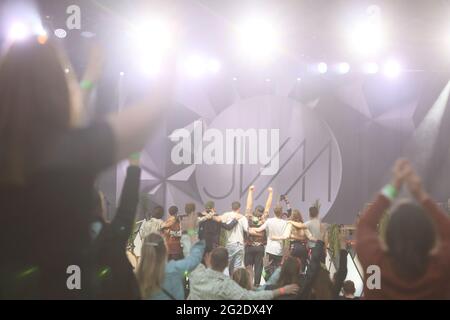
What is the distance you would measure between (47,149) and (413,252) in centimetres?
208

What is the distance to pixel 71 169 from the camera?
1840 mm

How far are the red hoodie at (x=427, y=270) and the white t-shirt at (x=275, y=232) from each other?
2.85 m

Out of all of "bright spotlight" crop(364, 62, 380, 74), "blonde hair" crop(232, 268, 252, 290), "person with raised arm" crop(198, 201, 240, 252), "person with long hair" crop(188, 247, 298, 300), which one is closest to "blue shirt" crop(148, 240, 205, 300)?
"person with long hair" crop(188, 247, 298, 300)

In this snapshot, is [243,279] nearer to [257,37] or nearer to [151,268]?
[151,268]

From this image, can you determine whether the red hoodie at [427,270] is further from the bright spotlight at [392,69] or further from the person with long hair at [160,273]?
the bright spotlight at [392,69]

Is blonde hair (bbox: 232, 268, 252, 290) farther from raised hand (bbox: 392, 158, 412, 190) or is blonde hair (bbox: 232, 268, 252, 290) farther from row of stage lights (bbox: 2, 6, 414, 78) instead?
row of stage lights (bbox: 2, 6, 414, 78)

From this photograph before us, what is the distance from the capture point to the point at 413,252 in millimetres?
2969

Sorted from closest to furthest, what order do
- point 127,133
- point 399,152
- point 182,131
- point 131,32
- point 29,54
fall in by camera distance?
point 127,133 → point 29,54 → point 131,32 → point 182,131 → point 399,152

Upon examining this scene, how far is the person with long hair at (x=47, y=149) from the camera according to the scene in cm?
178

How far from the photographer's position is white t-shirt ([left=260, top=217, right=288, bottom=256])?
5.96 meters

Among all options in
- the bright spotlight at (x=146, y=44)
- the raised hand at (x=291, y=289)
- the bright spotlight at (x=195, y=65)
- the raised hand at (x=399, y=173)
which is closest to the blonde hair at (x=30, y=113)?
the bright spotlight at (x=146, y=44)
